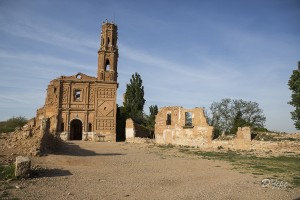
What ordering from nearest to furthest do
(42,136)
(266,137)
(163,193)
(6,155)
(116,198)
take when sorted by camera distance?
(116,198) < (163,193) < (6,155) < (42,136) < (266,137)

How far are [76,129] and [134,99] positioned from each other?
12087mm

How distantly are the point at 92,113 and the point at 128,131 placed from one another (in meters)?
5.37

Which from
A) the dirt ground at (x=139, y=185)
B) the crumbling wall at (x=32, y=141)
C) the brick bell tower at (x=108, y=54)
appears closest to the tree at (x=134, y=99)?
the brick bell tower at (x=108, y=54)

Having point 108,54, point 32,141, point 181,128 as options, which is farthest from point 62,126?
point 32,141

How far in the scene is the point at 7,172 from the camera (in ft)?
30.7

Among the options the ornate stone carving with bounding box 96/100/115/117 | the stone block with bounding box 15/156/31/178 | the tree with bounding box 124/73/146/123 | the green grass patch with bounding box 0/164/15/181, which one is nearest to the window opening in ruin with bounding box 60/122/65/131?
the ornate stone carving with bounding box 96/100/115/117

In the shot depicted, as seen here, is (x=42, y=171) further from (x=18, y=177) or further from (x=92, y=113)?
(x=92, y=113)

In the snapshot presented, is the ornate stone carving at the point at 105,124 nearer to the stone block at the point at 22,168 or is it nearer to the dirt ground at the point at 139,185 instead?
the dirt ground at the point at 139,185

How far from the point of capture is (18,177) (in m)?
8.98

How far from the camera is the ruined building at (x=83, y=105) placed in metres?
35.8

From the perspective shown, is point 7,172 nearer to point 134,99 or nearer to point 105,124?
point 105,124

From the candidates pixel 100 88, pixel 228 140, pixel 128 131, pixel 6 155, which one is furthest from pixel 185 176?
pixel 100 88

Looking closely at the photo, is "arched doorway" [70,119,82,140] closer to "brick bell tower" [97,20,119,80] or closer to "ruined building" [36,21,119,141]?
"ruined building" [36,21,119,141]

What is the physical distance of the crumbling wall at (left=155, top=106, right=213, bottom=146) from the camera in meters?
27.6
